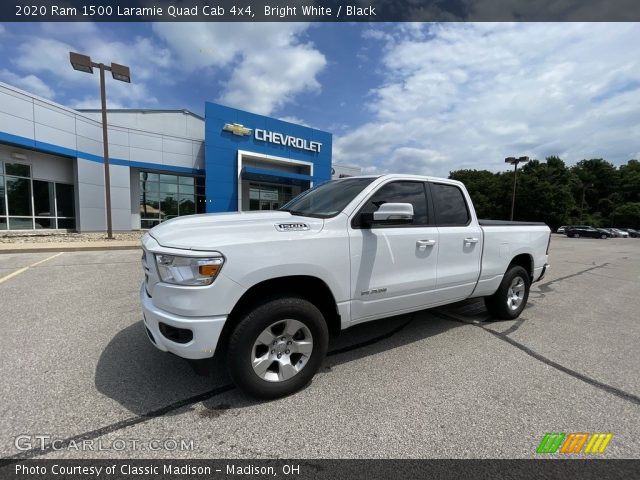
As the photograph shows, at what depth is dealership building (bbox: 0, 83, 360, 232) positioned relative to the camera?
1573 cm

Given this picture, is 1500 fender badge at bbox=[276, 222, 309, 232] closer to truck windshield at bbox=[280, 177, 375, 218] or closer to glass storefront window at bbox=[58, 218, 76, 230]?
truck windshield at bbox=[280, 177, 375, 218]

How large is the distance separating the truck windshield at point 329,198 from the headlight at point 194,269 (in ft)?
3.91

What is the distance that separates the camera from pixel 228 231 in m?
2.53

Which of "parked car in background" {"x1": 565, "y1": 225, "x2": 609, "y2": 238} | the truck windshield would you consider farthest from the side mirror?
"parked car in background" {"x1": 565, "y1": 225, "x2": 609, "y2": 238}

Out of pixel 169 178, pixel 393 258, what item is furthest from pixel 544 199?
pixel 393 258

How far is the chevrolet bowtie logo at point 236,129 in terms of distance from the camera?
21297 mm

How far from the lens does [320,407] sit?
Answer: 257 cm

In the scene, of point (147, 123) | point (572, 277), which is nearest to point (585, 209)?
point (572, 277)

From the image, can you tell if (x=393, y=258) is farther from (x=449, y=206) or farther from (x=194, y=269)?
(x=194, y=269)

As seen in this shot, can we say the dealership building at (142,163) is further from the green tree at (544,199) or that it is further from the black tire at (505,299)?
the green tree at (544,199)

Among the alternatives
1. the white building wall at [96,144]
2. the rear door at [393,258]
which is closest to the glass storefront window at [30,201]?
the white building wall at [96,144]

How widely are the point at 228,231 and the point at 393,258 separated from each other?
1636 mm

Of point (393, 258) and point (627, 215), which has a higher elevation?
point (627, 215)

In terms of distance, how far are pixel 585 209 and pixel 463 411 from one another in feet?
297
